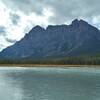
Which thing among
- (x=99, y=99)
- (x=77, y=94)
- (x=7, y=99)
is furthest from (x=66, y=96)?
(x=7, y=99)

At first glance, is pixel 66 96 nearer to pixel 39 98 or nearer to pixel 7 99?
pixel 39 98

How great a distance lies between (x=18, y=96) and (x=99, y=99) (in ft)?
42.8

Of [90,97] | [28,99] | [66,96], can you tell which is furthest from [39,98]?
[90,97]

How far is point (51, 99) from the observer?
127ft

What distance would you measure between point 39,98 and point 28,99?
6.08 feet

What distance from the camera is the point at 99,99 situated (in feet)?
127

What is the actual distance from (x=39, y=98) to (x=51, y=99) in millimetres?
2080

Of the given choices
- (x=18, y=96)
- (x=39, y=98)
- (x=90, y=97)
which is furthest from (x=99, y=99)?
(x=18, y=96)

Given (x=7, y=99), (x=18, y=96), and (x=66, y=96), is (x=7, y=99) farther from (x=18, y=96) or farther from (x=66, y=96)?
(x=66, y=96)

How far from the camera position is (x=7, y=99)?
1554 inches

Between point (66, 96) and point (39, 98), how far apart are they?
190 inches

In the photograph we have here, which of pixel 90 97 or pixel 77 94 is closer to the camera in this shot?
pixel 90 97

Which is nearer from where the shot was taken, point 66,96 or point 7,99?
point 7,99

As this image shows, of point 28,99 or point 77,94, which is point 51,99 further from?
point 77,94
